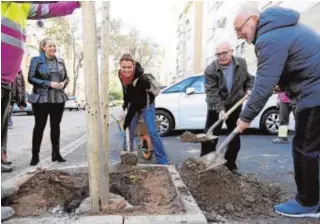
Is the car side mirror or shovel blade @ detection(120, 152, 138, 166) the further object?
the car side mirror

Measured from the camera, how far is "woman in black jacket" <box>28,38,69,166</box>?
18.9 feet

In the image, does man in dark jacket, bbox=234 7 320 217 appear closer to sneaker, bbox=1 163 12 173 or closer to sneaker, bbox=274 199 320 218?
sneaker, bbox=274 199 320 218

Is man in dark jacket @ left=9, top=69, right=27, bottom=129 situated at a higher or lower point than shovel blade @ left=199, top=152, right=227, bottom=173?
higher

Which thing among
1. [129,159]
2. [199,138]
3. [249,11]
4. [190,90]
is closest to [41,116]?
[129,159]

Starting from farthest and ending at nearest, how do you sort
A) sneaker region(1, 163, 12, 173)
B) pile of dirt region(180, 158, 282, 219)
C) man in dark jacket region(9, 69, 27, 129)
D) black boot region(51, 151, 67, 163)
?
man in dark jacket region(9, 69, 27, 129), black boot region(51, 151, 67, 163), sneaker region(1, 163, 12, 173), pile of dirt region(180, 158, 282, 219)

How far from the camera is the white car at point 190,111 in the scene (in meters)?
10.2

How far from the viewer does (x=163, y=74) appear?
286ft

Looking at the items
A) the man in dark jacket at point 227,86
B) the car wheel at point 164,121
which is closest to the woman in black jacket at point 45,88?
the man in dark jacket at point 227,86

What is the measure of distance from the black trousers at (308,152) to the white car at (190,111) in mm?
6428

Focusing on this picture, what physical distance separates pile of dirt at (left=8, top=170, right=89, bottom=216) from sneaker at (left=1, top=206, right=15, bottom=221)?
107 millimetres

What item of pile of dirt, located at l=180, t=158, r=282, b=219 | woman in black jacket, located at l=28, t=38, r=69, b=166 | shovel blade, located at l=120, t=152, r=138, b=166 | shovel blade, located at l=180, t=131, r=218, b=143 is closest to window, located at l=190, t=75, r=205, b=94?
woman in black jacket, located at l=28, t=38, r=69, b=166

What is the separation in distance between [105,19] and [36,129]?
270 centimetres

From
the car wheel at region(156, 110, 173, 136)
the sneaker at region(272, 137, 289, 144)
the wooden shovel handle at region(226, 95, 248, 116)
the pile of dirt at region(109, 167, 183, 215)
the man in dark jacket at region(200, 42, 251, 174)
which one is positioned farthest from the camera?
the car wheel at region(156, 110, 173, 136)

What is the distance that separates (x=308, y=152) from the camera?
360 centimetres
